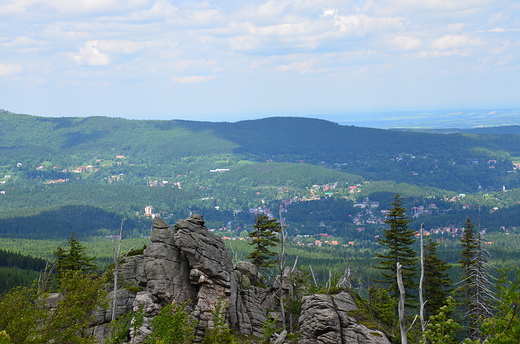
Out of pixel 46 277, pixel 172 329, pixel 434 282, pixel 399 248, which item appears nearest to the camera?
pixel 172 329

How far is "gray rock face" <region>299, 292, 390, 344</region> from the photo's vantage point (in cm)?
3531

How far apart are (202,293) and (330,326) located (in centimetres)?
1135

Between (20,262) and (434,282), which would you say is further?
(20,262)

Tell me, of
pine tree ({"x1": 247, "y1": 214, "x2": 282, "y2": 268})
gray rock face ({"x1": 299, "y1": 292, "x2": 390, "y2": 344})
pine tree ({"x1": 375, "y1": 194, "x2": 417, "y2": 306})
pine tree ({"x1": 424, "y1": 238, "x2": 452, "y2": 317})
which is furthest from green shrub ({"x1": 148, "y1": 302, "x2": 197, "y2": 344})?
pine tree ({"x1": 424, "y1": 238, "x2": 452, "y2": 317})

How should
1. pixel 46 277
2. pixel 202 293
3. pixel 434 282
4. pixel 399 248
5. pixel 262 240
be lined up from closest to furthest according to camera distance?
pixel 202 293 → pixel 46 277 → pixel 399 248 → pixel 434 282 → pixel 262 240

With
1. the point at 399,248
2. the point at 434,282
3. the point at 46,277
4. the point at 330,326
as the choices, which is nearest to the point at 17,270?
the point at 46,277

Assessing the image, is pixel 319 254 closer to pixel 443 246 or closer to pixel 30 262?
pixel 443 246

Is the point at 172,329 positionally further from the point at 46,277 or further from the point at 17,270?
the point at 17,270

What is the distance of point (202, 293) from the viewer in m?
41.2

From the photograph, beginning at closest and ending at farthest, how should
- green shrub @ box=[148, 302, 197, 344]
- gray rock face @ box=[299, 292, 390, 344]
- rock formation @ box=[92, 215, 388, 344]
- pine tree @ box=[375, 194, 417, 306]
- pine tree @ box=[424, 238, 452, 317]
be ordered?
green shrub @ box=[148, 302, 197, 344], gray rock face @ box=[299, 292, 390, 344], rock formation @ box=[92, 215, 388, 344], pine tree @ box=[375, 194, 417, 306], pine tree @ box=[424, 238, 452, 317]

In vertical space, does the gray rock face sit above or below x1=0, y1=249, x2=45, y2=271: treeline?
above

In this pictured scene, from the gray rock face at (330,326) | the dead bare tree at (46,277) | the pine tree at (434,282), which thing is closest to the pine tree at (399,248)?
the pine tree at (434,282)

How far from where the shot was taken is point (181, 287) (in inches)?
1650

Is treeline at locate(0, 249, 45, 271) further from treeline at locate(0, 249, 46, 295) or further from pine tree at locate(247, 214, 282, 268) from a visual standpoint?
pine tree at locate(247, 214, 282, 268)
